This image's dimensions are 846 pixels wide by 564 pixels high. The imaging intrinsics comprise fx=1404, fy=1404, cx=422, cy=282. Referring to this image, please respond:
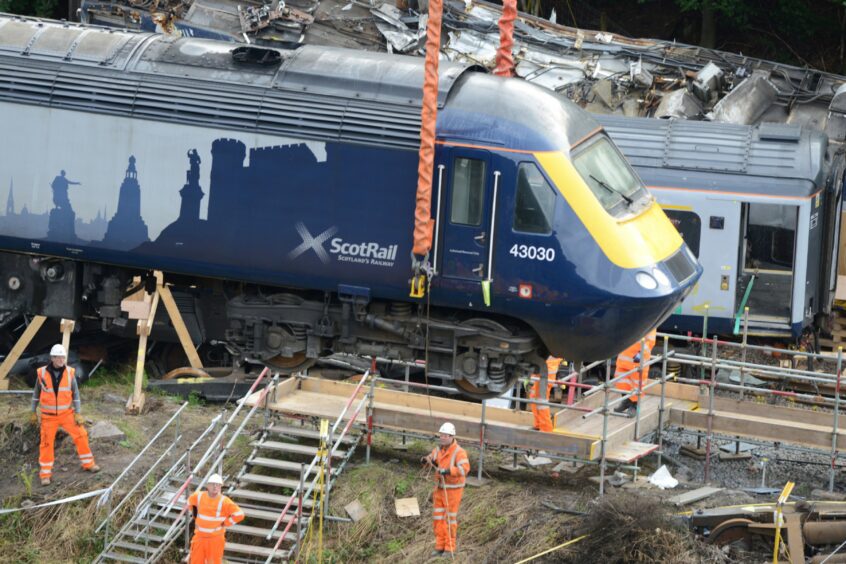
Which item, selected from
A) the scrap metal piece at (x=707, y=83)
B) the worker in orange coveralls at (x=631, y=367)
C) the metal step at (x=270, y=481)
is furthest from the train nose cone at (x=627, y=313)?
the scrap metal piece at (x=707, y=83)

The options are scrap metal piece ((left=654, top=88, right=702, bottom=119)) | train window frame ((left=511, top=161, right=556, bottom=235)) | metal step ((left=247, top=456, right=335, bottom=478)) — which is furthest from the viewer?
scrap metal piece ((left=654, top=88, right=702, bottom=119))

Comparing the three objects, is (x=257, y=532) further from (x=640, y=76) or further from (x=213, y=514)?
(x=640, y=76)

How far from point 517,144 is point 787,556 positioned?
509 centimetres

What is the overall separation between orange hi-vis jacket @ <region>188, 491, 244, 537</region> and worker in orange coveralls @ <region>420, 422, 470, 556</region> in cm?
205

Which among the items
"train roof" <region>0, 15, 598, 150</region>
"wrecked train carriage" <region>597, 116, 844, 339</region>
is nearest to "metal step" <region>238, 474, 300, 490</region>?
"train roof" <region>0, 15, 598, 150</region>

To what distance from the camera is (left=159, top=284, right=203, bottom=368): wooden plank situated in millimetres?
17891

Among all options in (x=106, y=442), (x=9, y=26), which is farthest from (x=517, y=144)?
(x=106, y=442)

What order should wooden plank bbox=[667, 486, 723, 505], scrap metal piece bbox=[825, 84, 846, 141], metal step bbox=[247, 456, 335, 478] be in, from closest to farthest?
1. wooden plank bbox=[667, 486, 723, 505]
2. metal step bbox=[247, 456, 335, 478]
3. scrap metal piece bbox=[825, 84, 846, 141]

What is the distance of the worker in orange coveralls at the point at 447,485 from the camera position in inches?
568

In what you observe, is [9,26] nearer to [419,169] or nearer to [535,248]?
[419,169]

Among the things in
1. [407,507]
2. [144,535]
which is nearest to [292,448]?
[407,507]

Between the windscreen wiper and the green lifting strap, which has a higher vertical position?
the windscreen wiper

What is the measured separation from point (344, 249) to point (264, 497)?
400cm

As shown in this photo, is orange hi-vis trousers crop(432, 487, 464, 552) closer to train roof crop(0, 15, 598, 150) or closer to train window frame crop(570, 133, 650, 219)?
train window frame crop(570, 133, 650, 219)
